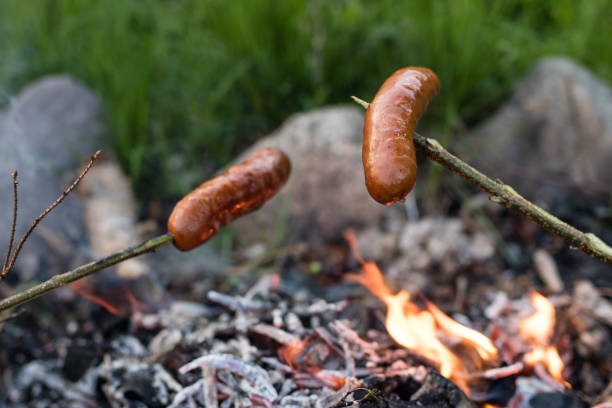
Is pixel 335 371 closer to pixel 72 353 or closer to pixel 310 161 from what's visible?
pixel 72 353

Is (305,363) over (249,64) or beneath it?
beneath

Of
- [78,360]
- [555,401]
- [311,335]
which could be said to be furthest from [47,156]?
[555,401]

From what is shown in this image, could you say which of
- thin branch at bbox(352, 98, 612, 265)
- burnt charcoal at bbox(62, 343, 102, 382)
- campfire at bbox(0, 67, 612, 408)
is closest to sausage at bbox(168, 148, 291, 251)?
campfire at bbox(0, 67, 612, 408)

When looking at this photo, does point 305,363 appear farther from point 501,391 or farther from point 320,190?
point 320,190

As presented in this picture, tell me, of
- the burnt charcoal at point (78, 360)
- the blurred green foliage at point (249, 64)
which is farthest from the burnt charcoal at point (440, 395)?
the blurred green foliage at point (249, 64)

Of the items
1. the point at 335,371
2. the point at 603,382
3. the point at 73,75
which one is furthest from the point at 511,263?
the point at 73,75
